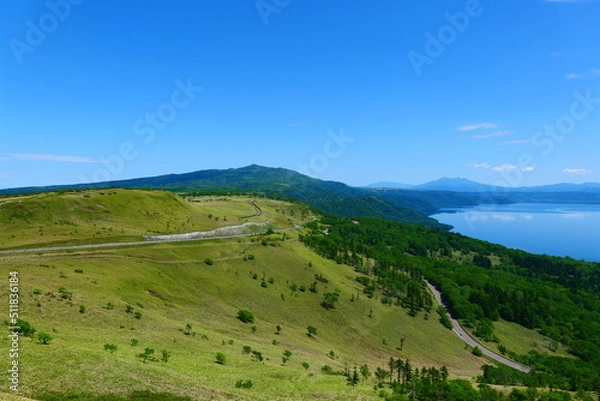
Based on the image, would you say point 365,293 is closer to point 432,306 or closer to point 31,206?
point 432,306

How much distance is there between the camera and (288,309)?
287 feet

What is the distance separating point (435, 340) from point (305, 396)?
3352 inches

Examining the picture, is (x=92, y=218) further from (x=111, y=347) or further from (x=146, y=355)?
(x=146, y=355)

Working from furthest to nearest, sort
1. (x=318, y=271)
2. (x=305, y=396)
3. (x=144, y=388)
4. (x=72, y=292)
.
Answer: (x=318, y=271)
(x=72, y=292)
(x=305, y=396)
(x=144, y=388)

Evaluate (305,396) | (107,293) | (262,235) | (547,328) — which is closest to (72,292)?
(107,293)

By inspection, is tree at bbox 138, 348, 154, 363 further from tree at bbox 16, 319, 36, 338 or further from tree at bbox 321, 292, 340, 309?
tree at bbox 321, 292, 340, 309

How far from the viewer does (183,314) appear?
200ft
